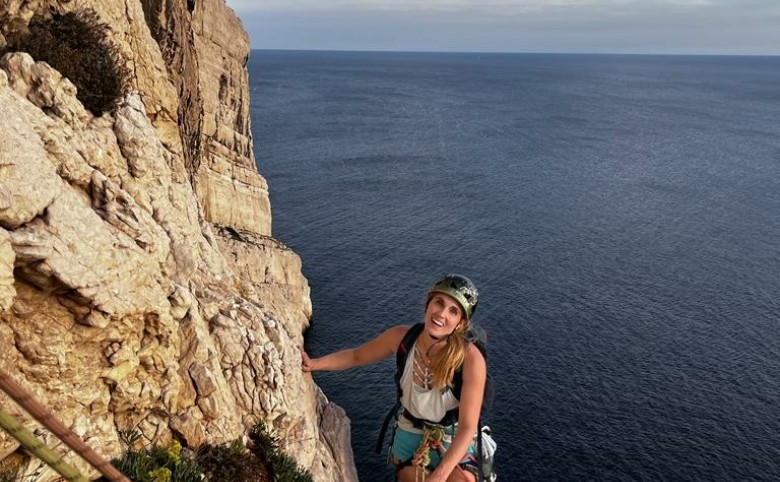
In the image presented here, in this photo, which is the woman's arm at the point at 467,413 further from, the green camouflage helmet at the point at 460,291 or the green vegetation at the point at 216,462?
the green vegetation at the point at 216,462

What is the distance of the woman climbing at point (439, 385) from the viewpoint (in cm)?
668

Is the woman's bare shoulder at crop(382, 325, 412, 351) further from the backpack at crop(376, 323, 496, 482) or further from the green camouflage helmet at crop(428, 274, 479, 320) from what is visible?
the green camouflage helmet at crop(428, 274, 479, 320)

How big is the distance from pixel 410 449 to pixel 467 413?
153 cm

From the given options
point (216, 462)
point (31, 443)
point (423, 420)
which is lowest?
point (216, 462)

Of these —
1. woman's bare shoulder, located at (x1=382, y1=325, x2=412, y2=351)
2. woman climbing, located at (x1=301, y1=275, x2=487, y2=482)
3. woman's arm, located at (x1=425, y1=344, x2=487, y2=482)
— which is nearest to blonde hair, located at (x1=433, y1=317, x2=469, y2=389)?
woman climbing, located at (x1=301, y1=275, x2=487, y2=482)

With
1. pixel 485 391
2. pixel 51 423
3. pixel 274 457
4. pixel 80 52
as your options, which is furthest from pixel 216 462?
pixel 80 52

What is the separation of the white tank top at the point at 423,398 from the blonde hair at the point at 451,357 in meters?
0.40

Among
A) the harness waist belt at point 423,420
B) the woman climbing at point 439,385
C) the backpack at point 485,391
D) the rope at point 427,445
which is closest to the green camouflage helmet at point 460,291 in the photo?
the woman climbing at point 439,385


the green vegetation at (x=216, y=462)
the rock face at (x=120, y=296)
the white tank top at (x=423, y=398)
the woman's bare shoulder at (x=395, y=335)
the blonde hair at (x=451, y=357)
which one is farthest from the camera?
the green vegetation at (x=216, y=462)

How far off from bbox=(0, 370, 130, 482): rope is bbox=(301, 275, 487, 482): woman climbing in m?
4.17

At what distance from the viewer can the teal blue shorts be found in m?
7.58

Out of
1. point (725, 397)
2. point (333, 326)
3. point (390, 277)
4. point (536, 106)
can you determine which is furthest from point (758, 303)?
point (536, 106)

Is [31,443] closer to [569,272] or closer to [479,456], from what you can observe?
[479,456]

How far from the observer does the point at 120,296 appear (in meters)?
11.7
